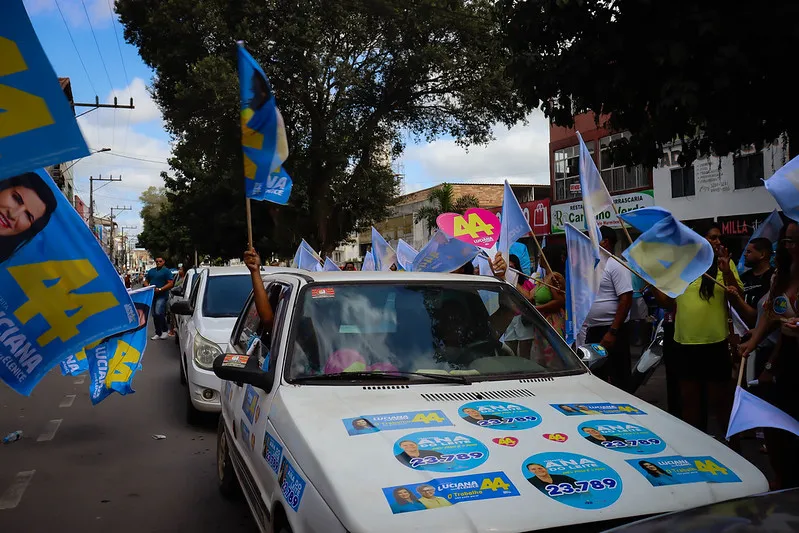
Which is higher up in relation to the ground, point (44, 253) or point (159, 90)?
point (159, 90)

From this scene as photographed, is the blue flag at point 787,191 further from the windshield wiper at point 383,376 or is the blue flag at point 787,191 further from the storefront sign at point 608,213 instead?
the storefront sign at point 608,213

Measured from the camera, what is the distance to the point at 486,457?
8.96 feet

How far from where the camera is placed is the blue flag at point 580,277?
5.99 m

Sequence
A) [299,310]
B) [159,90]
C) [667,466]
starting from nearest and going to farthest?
[667,466]
[299,310]
[159,90]

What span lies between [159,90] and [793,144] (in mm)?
20748

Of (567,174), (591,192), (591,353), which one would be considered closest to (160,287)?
(591,192)

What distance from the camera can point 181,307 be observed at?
828 cm

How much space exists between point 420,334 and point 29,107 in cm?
210

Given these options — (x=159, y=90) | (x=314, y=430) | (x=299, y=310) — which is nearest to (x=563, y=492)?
(x=314, y=430)

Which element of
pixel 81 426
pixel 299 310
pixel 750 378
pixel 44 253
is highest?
pixel 44 253

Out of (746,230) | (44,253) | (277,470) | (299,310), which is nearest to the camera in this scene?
(277,470)

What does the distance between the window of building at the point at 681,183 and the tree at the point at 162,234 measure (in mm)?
43832

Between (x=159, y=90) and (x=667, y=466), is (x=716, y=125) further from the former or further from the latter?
(x=159, y=90)

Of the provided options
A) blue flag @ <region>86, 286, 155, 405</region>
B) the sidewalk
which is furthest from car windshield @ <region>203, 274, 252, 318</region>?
the sidewalk
